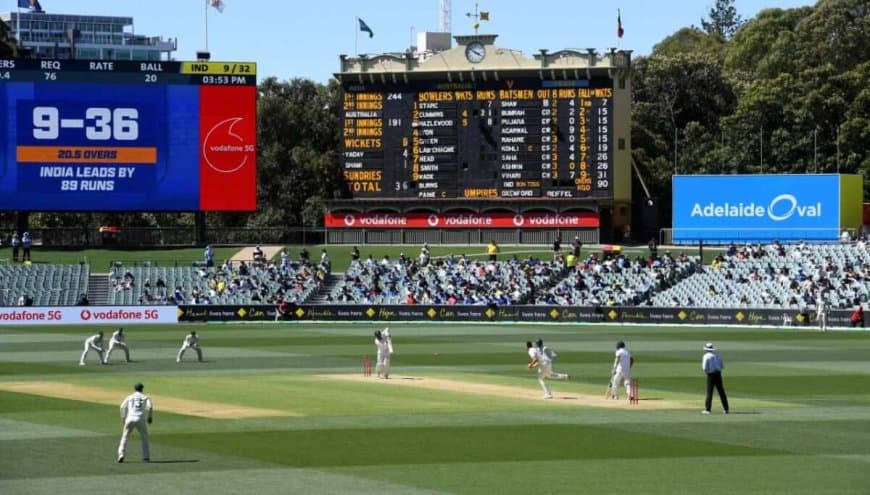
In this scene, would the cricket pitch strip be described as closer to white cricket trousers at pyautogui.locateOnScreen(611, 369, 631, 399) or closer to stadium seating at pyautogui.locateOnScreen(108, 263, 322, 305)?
white cricket trousers at pyautogui.locateOnScreen(611, 369, 631, 399)

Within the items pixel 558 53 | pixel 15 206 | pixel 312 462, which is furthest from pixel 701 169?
pixel 312 462

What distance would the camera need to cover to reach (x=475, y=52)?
260ft

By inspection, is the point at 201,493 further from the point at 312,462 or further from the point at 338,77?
the point at 338,77

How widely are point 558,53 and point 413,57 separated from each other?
7.70 m

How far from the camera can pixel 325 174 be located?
4050 inches

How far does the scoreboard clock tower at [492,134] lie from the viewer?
77.4m

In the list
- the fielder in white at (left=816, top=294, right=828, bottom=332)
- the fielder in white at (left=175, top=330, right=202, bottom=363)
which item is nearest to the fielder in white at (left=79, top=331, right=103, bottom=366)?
the fielder in white at (left=175, top=330, right=202, bottom=363)

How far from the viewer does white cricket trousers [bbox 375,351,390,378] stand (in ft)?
145

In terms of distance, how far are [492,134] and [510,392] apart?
127 ft

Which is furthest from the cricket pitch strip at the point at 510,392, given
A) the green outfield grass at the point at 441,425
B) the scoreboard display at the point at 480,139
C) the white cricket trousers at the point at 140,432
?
the scoreboard display at the point at 480,139

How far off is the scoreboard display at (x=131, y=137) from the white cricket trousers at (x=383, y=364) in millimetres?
36859

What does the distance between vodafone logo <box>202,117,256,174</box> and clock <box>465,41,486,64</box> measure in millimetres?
12476

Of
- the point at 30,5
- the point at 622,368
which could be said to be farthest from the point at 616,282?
the point at 30,5

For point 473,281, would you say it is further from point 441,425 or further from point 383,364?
point 441,425
